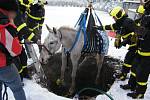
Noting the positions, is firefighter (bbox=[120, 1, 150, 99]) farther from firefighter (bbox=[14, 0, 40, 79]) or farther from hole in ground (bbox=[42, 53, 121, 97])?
firefighter (bbox=[14, 0, 40, 79])

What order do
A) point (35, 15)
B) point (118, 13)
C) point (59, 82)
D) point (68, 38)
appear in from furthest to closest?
1. point (35, 15)
2. point (59, 82)
3. point (68, 38)
4. point (118, 13)

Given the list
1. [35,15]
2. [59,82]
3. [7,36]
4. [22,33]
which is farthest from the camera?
[35,15]

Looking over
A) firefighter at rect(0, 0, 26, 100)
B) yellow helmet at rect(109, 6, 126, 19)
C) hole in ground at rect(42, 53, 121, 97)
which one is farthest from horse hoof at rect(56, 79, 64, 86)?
firefighter at rect(0, 0, 26, 100)

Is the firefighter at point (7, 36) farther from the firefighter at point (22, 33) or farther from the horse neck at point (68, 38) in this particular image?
the horse neck at point (68, 38)

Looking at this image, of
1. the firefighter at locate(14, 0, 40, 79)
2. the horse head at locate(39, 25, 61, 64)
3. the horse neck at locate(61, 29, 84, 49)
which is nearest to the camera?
the firefighter at locate(14, 0, 40, 79)

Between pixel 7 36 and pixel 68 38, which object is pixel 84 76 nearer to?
pixel 68 38

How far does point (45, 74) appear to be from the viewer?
7.45 m

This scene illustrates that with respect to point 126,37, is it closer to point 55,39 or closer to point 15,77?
point 55,39

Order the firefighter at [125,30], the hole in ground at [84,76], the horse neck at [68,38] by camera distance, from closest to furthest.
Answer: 1. the firefighter at [125,30]
2. the horse neck at [68,38]
3. the hole in ground at [84,76]

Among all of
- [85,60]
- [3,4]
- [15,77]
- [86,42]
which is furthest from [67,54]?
[3,4]

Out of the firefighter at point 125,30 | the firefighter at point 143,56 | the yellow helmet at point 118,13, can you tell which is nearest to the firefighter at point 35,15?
the firefighter at point 125,30

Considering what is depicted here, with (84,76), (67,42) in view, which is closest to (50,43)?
(67,42)

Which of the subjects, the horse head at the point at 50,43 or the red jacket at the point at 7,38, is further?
the horse head at the point at 50,43

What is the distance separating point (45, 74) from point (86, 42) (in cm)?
147
